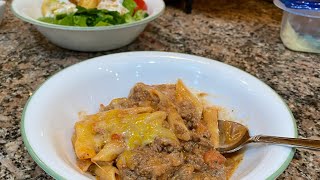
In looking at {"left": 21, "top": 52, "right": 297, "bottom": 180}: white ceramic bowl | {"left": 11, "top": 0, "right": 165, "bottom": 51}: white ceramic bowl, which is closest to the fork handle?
{"left": 21, "top": 52, "right": 297, "bottom": 180}: white ceramic bowl

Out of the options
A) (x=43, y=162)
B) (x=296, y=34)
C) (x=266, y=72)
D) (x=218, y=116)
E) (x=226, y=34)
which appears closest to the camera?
(x=43, y=162)

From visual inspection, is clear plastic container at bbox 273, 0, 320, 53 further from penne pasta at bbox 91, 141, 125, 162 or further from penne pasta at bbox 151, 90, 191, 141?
penne pasta at bbox 91, 141, 125, 162

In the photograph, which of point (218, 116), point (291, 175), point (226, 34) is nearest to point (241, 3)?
point (226, 34)

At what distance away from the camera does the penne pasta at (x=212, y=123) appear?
805 millimetres

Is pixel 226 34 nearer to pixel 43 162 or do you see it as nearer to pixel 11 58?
pixel 11 58

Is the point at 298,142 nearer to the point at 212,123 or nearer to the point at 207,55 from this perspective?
the point at 212,123

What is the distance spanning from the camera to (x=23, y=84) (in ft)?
3.53

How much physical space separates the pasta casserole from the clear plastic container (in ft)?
1.88

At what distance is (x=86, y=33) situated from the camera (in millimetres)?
1129

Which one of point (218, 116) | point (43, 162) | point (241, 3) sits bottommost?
point (241, 3)

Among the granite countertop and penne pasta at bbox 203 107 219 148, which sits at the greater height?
penne pasta at bbox 203 107 219 148

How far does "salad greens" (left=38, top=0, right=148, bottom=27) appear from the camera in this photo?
1179 mm

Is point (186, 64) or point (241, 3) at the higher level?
point (186, 64)

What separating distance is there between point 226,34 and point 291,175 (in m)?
0.76
